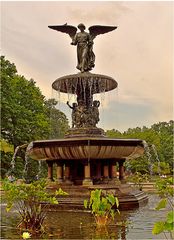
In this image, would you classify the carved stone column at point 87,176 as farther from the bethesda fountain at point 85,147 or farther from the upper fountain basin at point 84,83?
the upper fountain basin at point 84,83

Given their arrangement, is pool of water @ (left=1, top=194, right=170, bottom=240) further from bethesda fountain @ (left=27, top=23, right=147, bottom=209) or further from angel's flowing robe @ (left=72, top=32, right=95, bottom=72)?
angel's flowing robe @ (left=72, top=32, right=95, bottom=72)

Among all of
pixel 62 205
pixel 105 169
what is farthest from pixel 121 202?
pixel 105 169

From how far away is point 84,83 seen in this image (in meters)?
14.6

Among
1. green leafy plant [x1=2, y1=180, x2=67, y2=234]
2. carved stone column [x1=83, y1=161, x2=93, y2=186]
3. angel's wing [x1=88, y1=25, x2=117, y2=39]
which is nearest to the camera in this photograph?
green leafy plant [x1=2, y1=180, x2=67, y2=234]

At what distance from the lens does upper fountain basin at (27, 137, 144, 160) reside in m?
Result: 11.8

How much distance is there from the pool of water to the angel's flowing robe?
264 inches

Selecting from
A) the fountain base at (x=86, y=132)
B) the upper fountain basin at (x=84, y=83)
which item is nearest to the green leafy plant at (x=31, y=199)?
the fountain base at (x=86, y=132)

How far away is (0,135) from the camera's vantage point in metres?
27.0

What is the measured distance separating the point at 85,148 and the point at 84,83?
3531 mm

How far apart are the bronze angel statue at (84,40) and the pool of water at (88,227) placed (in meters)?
6.78

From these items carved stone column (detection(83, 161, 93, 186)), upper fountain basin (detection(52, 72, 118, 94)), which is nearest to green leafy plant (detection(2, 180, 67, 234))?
carved stone column (detection(83, 161, 93, 186))

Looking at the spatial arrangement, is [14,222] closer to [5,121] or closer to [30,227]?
[30,227]

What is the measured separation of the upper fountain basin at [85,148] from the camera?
11781mm

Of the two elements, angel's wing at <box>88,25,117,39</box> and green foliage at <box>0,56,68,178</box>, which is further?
green foliage at <box>0,56,68,178</box>
